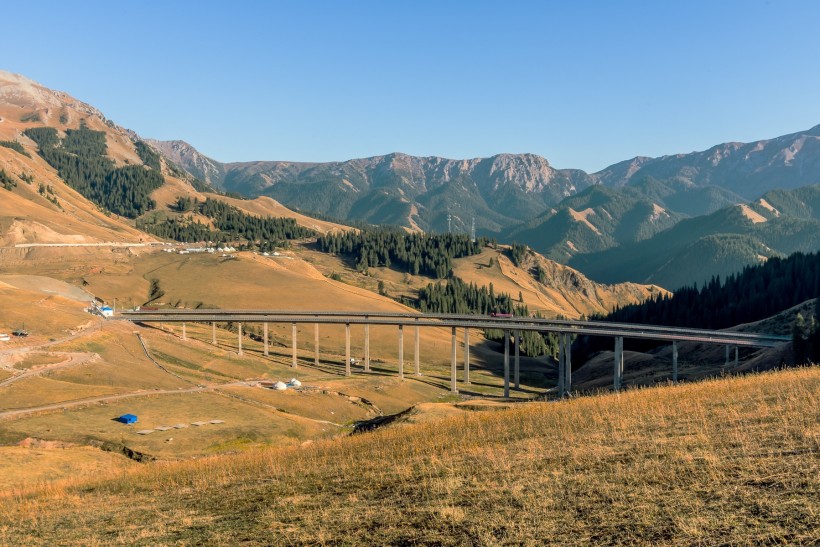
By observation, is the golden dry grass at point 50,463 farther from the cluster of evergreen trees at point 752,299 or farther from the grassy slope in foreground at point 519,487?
the cluster of evergreen trees at point 752,299

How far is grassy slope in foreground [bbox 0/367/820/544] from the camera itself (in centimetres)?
1553

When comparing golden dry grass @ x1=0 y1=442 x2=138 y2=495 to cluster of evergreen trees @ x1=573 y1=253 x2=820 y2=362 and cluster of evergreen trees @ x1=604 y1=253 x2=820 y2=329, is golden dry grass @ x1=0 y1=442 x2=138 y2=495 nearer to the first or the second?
cluster of evergreen trees @ x1=573 y1=253 x2=820 y2=362

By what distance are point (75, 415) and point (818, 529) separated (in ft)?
256

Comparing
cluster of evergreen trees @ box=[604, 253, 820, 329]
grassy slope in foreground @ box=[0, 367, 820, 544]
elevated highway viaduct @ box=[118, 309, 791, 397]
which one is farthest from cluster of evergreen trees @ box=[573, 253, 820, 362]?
grassy slope in foreground @ box=[0, 367, 820, 544]

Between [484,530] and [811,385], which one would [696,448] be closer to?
[484,530]

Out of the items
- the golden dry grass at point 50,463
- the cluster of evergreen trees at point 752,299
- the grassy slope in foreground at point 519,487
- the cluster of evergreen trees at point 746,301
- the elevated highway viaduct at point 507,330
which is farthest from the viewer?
the cluster of evergreen trees at point 746,301

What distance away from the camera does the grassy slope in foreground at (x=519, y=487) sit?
15.5 metres

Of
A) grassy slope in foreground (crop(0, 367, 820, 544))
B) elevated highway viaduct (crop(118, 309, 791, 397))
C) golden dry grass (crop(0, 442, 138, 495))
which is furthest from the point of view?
elevated highway viaduct (crop(118, 309, 791, 397))

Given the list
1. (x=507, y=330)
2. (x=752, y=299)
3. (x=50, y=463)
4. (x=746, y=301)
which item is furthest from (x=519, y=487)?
(x=746, y=301)

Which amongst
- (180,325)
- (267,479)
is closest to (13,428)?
(267,479)

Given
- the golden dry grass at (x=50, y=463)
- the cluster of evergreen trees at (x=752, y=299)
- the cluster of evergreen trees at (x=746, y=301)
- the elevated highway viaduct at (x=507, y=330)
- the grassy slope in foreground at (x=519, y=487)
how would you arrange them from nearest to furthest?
1. the grassy slope in foreground at (x=519, y=487)
2. the golden dry grass at (x=50, y=463)
3. the elevated highway viaduct at (x=507, y=330)
4. the cluster of evergreen trees at (x=752, y=299)
5. the cluster of evergreen trees at (x=746, y=301)

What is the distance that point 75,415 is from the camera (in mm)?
73500

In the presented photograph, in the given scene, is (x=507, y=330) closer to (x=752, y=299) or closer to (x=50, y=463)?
(x=752, y=299)

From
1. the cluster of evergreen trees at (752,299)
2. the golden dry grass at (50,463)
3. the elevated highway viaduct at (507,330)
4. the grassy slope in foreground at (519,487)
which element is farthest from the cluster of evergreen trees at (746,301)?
the grassy slope in foreground at (519,487)
